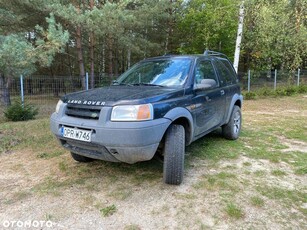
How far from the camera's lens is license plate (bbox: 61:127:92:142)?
2.78 m

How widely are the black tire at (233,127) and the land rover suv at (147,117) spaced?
94cm

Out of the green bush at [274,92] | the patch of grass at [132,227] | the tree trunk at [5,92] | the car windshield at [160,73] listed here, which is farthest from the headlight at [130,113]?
the green bush at [274,92]

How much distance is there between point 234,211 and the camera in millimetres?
2521

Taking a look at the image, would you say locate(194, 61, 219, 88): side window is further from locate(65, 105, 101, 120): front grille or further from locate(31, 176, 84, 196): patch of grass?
locate(31, 176, 84, 196): patch of grass

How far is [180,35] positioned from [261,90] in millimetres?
7506

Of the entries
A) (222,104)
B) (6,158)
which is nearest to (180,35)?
(222,104)

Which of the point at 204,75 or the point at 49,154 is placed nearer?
the point at 204,75

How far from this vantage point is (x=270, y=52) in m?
16.2

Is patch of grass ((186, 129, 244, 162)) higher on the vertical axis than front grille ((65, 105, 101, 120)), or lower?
lower

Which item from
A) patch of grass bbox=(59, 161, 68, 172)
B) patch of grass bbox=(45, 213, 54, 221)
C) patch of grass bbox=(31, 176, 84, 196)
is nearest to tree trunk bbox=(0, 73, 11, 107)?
patch of grass bbox=(59, 161, 68, 172)

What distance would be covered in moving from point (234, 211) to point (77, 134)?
1.90 m

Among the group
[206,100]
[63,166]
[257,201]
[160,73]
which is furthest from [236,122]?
[63,166]

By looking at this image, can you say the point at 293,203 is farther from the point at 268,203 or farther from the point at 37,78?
the point at 37,78

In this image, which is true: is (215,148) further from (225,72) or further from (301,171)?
(225,72)
